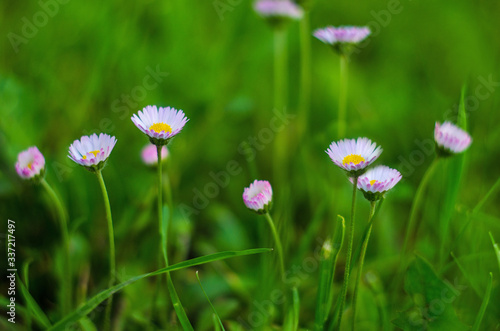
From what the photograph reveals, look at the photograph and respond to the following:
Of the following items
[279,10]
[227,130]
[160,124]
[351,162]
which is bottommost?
[351,162]

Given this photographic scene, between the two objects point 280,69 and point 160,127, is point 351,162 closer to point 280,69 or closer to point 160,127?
point 160,127

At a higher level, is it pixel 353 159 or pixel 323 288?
pixel 353 159

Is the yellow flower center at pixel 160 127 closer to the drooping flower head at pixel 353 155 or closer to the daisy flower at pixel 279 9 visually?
the drooping flower head at pixel 353 155

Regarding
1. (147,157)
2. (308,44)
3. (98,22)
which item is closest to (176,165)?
(147,157)

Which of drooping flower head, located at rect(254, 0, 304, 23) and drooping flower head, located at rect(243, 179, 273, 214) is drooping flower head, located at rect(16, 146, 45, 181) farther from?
drooping flower head, located at rect(254, 0, 304, 23)

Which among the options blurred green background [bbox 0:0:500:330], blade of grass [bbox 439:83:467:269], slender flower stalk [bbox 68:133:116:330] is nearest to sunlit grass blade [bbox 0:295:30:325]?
blurred green background [bbox 0:0:500:330]

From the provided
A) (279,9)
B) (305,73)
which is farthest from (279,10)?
(305,73)
